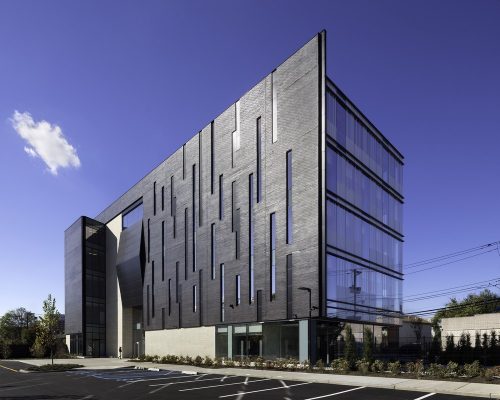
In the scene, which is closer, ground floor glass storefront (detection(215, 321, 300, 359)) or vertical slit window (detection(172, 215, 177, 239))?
ground floor glass storefront (detection(215, 321, 300, 359))

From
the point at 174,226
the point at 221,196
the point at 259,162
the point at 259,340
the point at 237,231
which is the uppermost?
the point at 259,162

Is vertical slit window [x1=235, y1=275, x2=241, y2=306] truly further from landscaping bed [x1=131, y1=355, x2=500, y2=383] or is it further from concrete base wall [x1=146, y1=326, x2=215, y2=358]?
concrete base wall [x1=146, y1=326, x2=215, y2=358]

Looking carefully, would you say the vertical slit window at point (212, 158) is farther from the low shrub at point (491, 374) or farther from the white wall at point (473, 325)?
the low shrub at point (491, 374)

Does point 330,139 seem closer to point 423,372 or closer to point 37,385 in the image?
point 423,372

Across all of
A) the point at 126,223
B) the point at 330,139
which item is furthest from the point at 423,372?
the point at 126,223

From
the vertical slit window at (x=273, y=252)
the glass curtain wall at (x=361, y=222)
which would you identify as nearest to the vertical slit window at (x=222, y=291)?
the vertical slit window at (x=273, y=252)

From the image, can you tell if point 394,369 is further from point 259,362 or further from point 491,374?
point 259,362

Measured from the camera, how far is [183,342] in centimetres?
5356

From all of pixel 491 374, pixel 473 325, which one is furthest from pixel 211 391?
pixel 473 325

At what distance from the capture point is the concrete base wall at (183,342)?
4866 cm

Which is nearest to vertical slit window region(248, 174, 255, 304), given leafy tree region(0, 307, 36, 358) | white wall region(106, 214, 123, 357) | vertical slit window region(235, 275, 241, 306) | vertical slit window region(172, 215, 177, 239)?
vertical slit window region(235, 275, 241, 306)

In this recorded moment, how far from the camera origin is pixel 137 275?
221 feet

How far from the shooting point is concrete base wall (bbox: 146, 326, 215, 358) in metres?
48.7

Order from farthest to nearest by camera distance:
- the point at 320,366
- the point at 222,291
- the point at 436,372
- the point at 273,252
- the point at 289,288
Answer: the point at 222,291 < the point at 273,252 < the point at 289,288 < the point at 320,366 < the point at 436,372
